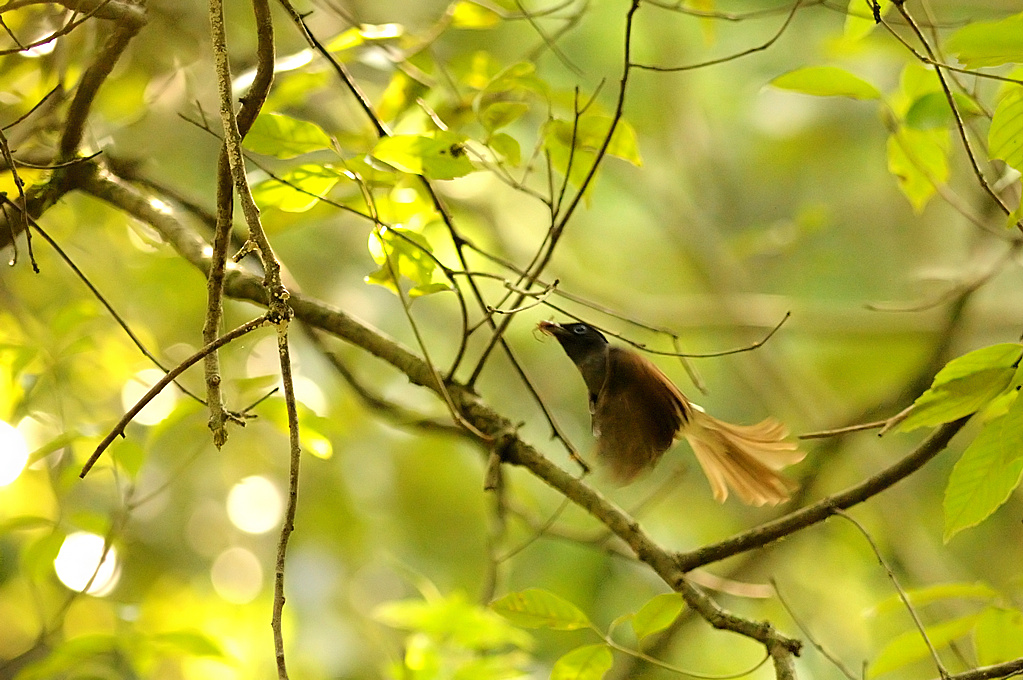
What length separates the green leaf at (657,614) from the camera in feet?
2.35

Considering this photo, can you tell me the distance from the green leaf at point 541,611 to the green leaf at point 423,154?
1.18ft

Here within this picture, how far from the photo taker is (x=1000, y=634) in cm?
76

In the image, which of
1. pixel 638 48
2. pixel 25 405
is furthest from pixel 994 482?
pixel 638 48

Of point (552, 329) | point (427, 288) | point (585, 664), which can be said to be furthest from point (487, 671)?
point (427, 288)

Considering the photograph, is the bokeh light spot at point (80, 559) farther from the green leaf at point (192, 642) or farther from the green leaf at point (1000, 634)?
the green leaf at point (1000, 634)

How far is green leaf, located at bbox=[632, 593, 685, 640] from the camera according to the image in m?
0.72

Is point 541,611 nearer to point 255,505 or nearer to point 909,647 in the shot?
point 909,647

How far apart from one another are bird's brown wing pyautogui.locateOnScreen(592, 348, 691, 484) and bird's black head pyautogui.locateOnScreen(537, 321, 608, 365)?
0.35 ft

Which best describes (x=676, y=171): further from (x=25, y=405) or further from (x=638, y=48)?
(x=25, y=405)

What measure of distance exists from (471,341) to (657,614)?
1456 millimetres

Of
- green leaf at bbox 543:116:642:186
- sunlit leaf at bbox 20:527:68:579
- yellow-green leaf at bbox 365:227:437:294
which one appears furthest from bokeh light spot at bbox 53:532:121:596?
green leaf at bbox 543:116:642:186

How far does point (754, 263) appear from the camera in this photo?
2.55 metres

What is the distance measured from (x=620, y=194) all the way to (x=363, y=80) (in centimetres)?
106

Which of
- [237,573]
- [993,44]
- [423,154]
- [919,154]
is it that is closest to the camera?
[993,44]
